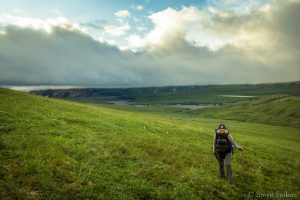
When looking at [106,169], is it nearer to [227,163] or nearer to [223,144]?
[223,144]

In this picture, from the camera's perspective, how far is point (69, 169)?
16.4m

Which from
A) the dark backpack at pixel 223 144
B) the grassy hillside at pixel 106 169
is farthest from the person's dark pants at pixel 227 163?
the grassy hillside at pixel 106 169

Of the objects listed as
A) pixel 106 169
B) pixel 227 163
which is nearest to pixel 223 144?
pixel 227 163

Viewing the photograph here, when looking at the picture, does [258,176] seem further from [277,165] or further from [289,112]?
[289,112]

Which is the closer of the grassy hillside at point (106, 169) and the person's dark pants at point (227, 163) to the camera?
the grassy hillside at point (106, 169)

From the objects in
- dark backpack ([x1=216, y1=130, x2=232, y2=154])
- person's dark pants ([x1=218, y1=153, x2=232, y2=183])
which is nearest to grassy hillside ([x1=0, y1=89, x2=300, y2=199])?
person's dark pants ([x1=218, y1=153, x2=232, y2=183])

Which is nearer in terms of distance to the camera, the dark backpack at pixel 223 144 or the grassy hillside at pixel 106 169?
the grassy hillside at pixel 106 169

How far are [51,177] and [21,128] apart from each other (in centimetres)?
1047

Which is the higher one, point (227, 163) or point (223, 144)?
point (223, 144)

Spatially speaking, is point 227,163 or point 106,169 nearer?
point 106,169

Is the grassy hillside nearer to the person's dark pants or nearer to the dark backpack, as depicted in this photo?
the person's dark pants

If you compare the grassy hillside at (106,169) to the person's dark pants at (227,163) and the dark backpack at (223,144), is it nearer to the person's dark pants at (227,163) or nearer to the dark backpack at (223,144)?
the person's dark pants at (227,163)

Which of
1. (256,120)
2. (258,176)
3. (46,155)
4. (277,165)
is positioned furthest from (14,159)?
(256,120)

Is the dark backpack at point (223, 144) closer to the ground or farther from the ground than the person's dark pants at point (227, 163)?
farther from the ground
